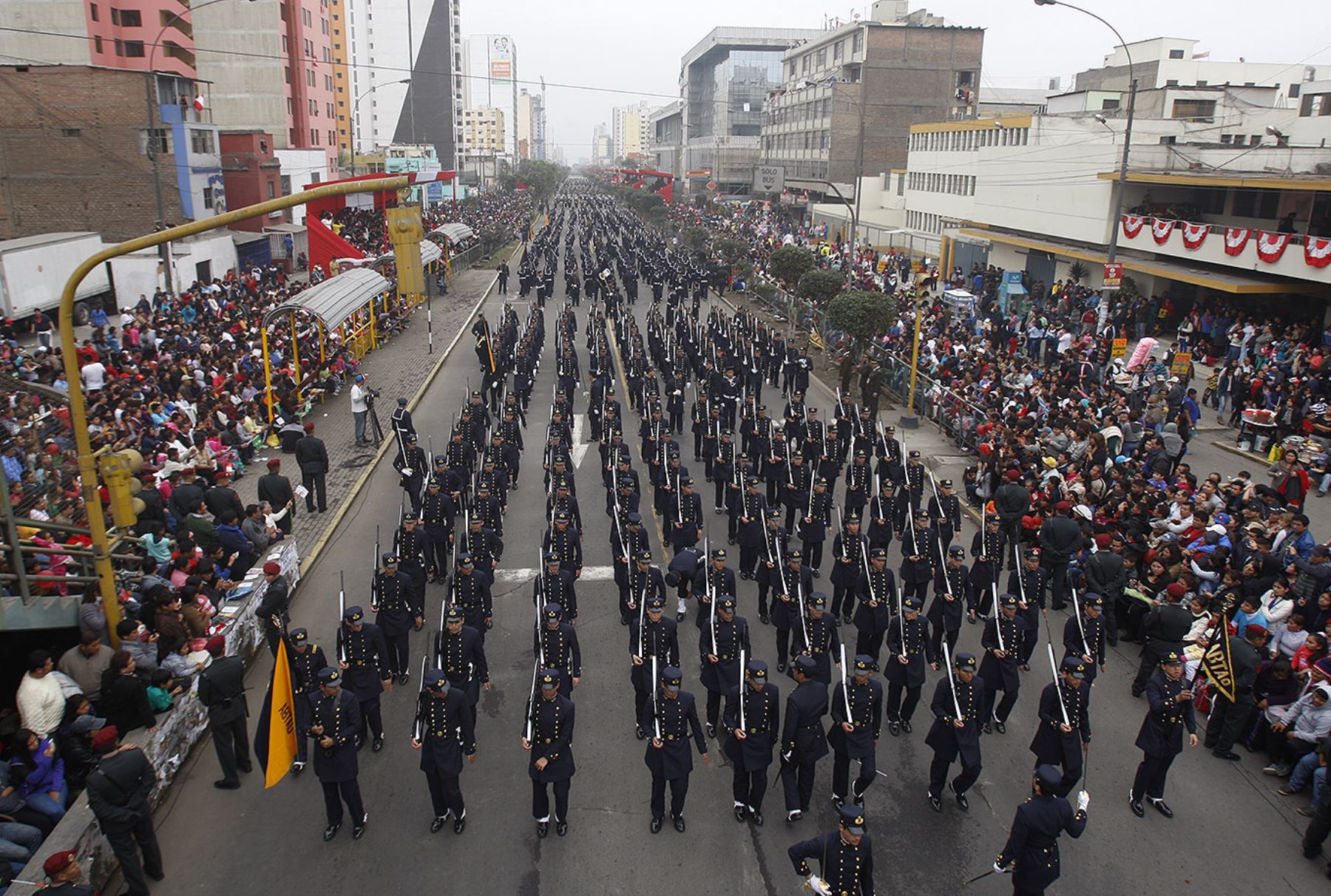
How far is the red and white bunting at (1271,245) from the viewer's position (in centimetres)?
2006

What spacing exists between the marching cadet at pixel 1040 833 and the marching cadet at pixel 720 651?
2.81 meters

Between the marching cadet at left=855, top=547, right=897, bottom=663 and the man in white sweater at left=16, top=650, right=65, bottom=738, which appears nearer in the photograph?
the man in white sweater at left=16, top=650, right=65, bottom=738

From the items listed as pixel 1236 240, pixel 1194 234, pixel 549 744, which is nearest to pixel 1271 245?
pixel 1236 240

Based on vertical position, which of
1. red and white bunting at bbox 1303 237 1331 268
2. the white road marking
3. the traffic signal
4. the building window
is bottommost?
the white road marking

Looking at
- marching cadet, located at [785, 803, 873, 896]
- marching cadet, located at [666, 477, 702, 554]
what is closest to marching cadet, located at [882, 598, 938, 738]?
marching cadet, located at [785, 803, 873, 896]

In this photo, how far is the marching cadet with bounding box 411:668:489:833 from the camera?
7.19 m

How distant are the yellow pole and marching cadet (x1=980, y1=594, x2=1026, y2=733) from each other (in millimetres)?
6533

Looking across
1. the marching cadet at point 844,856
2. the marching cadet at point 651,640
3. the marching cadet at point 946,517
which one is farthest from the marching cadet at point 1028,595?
the marching cadet at point 844,856

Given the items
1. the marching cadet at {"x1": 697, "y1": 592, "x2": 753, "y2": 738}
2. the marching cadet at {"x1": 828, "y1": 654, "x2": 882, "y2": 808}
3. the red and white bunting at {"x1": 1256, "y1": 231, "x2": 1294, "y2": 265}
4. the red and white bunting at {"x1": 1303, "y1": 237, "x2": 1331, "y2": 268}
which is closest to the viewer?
the marching cadet at {"x1": 828, "y1": 654, "x2": 882, "y2": 808}

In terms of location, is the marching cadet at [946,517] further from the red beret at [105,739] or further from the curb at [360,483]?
the red beret at [105,739]

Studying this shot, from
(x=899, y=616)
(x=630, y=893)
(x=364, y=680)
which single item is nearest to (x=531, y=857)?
(x=630, y=893)

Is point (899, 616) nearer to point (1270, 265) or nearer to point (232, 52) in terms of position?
point (1270, 265)

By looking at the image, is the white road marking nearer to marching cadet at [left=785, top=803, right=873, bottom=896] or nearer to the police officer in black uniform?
the police officer in black uniform

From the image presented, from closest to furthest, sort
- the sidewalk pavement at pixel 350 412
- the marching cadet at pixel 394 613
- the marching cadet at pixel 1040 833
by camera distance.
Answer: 1. the marching cadet at pixel 1040 833
2. the marching cadet at pixel 394 613
3. the sidewalk pavement at pixel 350 412
